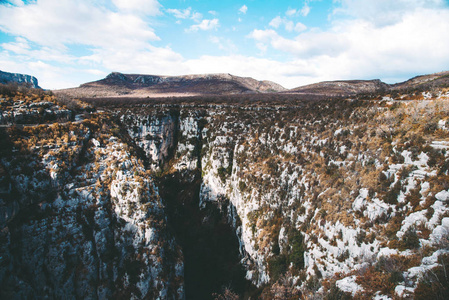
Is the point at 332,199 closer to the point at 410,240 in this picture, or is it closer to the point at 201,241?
the point at 410,240

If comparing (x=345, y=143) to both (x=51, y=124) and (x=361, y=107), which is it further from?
(x=51, y=124)

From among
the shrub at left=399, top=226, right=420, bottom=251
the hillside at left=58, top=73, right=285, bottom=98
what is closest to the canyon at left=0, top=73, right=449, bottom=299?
the shrub at left=399, top=226, right=420, bottom=251

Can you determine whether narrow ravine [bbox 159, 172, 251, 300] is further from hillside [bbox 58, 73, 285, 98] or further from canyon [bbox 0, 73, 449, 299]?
hillside [bbox 58, 73, 285, 98]

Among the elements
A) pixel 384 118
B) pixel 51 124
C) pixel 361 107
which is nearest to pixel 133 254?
pixel 51 124

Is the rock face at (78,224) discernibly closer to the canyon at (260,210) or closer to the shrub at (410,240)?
the canyon at (260,210)

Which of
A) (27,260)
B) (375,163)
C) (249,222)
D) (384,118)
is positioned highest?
(384,118)

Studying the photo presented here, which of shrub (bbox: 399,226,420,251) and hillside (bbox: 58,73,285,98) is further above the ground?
hillside (bbox: 58,73,285,98)

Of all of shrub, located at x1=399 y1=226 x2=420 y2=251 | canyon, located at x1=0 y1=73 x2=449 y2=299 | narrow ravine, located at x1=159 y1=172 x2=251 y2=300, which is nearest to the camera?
shrub, located at x1=399 y1=226 x2=420 y2=251

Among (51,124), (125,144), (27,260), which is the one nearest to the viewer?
(27,260)
